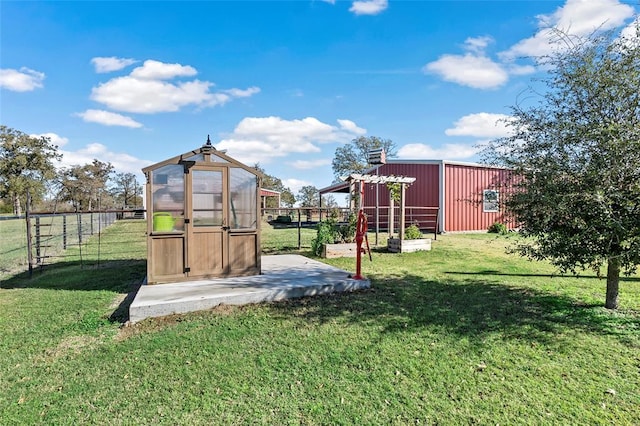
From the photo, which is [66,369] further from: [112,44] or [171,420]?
[112,44]

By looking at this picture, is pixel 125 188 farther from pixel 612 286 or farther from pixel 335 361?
pixel 612 286

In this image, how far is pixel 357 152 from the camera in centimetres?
3488

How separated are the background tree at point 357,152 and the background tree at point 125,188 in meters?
19.8

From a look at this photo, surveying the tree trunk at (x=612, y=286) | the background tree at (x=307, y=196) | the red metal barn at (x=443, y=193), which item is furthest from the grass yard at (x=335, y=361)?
the background tree at (x=307, y=196)

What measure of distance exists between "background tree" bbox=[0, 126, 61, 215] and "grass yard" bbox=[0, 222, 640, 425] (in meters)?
34.8

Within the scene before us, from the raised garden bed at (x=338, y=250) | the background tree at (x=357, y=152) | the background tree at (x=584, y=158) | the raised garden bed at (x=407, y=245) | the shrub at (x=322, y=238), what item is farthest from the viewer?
the background tree at (x=357, y=152)

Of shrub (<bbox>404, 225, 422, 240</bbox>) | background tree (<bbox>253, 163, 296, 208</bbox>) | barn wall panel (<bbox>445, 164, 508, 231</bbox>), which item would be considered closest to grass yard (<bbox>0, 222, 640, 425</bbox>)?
shrub (<bbox>404, 225, 422, 240</bbox>)

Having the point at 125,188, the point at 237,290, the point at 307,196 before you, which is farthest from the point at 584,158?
the point at 125,188

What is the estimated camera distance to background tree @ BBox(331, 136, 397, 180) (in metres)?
34.3

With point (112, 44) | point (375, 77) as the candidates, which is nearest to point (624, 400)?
point (375, 77)

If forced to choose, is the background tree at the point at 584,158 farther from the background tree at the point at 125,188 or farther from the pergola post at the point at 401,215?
the background tree at the point at 125,188

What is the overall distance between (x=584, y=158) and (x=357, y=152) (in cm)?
3166

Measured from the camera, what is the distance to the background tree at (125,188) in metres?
34.5

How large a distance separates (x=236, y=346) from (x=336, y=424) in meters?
1.33
